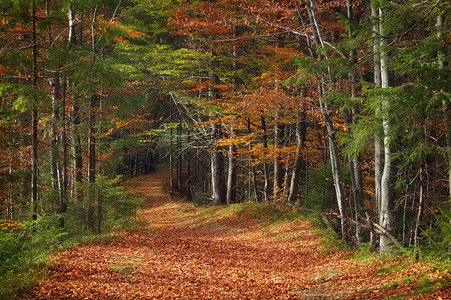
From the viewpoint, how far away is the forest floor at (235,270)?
553 centimetres

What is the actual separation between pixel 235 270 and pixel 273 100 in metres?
6.31

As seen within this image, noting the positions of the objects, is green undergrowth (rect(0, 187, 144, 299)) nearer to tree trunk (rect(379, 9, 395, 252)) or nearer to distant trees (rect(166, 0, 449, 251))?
distant trees (rect(166, 0, 449, 251))

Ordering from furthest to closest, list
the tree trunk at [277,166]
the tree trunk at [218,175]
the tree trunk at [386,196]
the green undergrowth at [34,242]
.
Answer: the tree trunk at [218,175], the tree trunk at [277,166], the tree trunk at [386,196], the green undergrowth at [34,242]

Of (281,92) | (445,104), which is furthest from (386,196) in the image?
(281,92)

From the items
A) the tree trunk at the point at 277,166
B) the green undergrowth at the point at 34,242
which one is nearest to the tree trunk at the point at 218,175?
the tree trunk at the point at 277,166

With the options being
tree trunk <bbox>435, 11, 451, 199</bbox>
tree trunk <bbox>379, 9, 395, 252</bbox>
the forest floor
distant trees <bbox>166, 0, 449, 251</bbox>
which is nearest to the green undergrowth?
the forest floor

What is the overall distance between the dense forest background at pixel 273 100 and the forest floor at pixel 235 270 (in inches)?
30.6

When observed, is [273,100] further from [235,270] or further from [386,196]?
[235,270]

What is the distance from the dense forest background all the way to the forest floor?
2.55 feet

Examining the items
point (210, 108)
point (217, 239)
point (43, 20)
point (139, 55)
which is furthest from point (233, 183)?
point (43, 20)

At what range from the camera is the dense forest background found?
5.88 metres

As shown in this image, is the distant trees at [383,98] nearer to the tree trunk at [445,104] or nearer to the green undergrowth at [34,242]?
the tree trunk at [445,104]

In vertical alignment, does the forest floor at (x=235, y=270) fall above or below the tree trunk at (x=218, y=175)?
below

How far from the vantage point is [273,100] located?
1234cm
